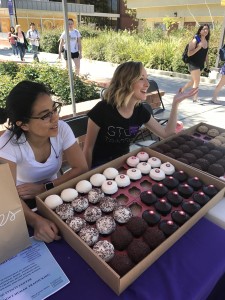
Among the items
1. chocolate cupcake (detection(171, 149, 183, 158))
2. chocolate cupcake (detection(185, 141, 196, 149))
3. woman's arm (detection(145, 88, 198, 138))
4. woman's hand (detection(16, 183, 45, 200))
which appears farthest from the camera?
woman's arm (detection(145, 88, 198, 138))

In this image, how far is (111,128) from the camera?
207 cm

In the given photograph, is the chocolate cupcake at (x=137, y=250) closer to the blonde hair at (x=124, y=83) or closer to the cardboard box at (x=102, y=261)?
the cardboard box at (x=102, y=261)

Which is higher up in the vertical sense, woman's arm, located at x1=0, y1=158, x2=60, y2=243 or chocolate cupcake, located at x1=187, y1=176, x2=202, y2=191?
chocolate cupcake, located at x1=187, y1=176, x2=202, y2=191

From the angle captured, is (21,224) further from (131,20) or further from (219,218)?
(131,20)

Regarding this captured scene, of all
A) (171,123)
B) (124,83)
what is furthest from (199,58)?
(124,83)

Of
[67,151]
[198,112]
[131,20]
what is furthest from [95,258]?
[131,20]

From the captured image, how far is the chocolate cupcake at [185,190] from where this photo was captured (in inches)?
51.6

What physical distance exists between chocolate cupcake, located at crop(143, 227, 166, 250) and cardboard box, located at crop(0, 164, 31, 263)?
494mm

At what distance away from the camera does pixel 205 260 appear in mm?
1026

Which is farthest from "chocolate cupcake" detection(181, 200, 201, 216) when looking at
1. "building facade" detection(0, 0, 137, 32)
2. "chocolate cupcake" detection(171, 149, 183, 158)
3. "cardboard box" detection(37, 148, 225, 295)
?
"building facade" detection(0, 0, 137, 32)

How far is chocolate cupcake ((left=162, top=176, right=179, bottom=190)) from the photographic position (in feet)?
4.48

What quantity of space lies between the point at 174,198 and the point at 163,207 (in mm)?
94

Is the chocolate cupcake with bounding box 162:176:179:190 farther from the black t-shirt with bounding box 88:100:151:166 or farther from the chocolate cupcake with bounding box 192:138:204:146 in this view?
the black t-shirt with bounding box 88:100:151:166

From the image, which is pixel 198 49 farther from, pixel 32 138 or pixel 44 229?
pixel 44 229
